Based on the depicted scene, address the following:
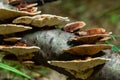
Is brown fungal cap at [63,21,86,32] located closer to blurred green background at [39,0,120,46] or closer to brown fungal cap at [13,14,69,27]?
brown fungal cap at [13,14,69,27]

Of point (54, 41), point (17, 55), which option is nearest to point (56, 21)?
point (54, 41)

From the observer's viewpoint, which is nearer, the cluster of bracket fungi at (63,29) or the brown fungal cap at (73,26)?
the cluster of bracket fungi at (63,29)

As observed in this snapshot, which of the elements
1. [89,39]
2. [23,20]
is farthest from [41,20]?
[89,39]

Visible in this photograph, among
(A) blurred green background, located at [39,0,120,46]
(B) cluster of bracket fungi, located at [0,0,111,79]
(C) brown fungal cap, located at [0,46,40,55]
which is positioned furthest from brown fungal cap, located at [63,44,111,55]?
(A) blurred green background, located at [39,0,120,46]

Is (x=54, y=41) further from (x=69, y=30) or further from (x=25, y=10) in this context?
(x=25, y=10)

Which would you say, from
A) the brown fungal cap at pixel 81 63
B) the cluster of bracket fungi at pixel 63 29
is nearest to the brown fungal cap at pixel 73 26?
the cluster of bracket fungi at pixel 63 29

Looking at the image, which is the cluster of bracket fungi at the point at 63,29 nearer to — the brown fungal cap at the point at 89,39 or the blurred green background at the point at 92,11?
the brown fungal cap at the point at 89,39

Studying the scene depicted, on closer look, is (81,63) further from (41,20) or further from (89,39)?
(41,20)
